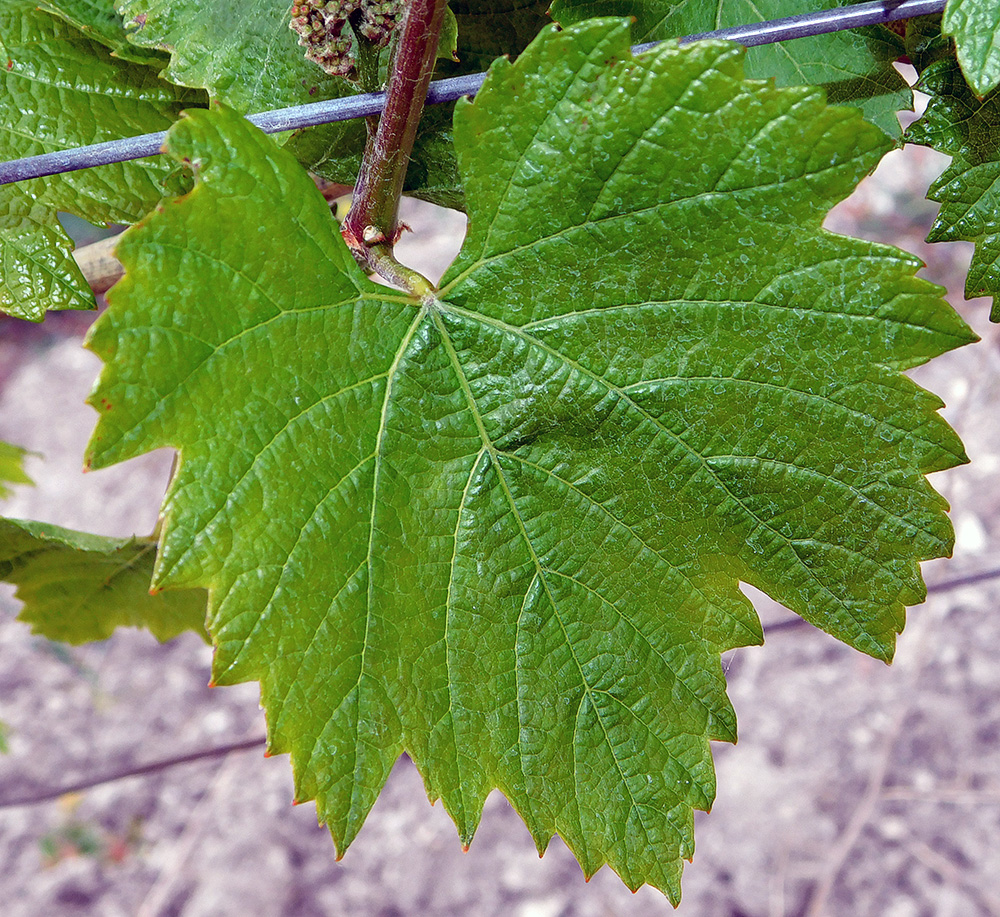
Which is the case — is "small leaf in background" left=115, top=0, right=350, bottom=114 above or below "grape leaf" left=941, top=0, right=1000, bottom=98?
below

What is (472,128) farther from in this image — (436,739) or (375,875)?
(375,875)

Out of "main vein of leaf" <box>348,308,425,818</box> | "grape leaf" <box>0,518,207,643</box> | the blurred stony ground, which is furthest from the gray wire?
the blurred stony ground

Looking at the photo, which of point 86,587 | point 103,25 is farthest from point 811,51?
point 86,587

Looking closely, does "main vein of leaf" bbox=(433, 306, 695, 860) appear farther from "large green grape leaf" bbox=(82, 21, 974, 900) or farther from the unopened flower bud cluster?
the unopened flower bud cluster

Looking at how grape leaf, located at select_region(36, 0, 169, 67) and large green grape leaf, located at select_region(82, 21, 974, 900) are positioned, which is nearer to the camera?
large green grape leaf, located at select_region(82, 21, 974, 900)

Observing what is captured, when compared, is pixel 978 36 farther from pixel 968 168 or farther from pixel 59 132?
pixel 59 132

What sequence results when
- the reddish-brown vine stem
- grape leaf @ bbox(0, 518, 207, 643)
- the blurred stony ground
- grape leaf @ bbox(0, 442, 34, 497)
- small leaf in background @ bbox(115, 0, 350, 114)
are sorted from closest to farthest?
the reddish-brown vine stem < small leaf in background @ bbox(115, 0, 350, 114) < grape leaf @ bbox(0, 518, 207, 643) < grape leaf @ bbox(0, 442, 34, 497) < the blurred stony ground
